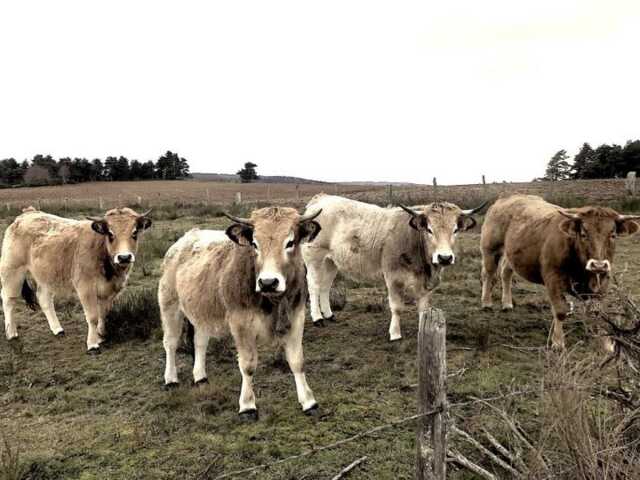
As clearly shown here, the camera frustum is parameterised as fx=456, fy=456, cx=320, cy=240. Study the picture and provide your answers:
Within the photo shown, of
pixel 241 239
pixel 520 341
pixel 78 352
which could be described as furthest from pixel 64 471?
pixel 520 341

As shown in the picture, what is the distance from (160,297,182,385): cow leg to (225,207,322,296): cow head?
5.47 feet

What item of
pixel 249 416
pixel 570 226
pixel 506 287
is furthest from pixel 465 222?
pixel 249 416

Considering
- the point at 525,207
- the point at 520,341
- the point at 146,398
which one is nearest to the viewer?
the point at 146,398

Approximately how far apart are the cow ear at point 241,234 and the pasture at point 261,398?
68.0 inches

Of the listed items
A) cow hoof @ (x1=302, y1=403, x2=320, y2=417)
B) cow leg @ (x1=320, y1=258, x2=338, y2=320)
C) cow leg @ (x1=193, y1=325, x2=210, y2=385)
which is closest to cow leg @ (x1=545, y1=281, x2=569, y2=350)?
cow hoof @ (x1=302, y1=403, x2=320, y2=417)

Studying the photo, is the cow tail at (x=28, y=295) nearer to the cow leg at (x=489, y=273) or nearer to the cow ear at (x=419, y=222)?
the cow ear at (x=419, y=222)

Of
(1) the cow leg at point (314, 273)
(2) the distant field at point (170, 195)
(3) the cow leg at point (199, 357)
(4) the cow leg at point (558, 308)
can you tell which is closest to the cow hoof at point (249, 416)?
(3) the cow leg at point (199, 357)

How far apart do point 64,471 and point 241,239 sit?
8.08ft

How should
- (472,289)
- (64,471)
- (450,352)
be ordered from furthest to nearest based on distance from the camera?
(472,289) < (450,352) < (64,471)

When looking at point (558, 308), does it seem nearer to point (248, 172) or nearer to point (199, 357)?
point (199, 357)

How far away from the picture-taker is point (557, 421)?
8.49 ft

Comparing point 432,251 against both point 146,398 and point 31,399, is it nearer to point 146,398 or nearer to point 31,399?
point 146,398

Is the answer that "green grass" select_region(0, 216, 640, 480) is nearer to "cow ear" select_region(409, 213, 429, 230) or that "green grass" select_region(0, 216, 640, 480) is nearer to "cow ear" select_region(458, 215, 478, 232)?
"cow ear" select_region(458, 215, 478, 232)

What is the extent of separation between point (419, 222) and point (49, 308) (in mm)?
6193
